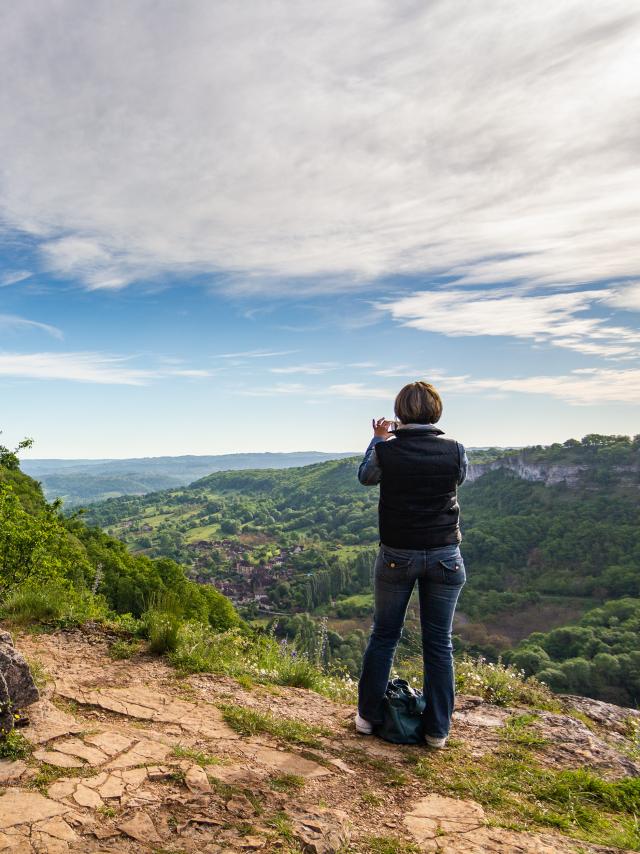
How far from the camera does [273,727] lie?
392cm

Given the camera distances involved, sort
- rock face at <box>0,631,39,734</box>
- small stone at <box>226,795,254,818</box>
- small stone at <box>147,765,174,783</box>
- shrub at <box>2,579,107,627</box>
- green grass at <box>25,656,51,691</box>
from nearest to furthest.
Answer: small stone at <box>226,795,254,818</box> < small stone at <box>147,765,174,783</box> < rock face at <box>0,631,39,734</box> < green grass at <box>25,656,51,691</box> < shrub at <box>2,579,107,627</box>

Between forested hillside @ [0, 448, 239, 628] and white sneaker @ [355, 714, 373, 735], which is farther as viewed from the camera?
forested hillside @ [0, 448, 239, 628]

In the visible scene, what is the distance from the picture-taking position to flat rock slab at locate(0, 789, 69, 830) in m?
2.34

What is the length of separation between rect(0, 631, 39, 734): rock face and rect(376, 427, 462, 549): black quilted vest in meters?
3.05

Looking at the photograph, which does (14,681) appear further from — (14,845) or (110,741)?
(14,845)

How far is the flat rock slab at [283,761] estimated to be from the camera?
3262 millimetres

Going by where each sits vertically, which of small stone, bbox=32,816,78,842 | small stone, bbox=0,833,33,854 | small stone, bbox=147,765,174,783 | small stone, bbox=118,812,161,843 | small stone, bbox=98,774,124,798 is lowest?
small stone, bbox=147,765,174,783

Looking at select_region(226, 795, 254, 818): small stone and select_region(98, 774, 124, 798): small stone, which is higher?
select_region(98, 774, 124, 798): small stone

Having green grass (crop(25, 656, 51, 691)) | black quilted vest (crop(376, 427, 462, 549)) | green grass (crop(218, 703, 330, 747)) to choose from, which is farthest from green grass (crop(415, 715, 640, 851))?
green grass (crop(25, 656, 51, 691))

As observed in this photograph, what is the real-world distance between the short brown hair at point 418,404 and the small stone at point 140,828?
3064 mm

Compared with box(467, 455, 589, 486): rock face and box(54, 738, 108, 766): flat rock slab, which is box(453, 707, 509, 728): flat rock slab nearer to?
box(54, 738, 108, 766): flat rock slab

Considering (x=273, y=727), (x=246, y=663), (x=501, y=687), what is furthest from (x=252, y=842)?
(x=501, y=687)

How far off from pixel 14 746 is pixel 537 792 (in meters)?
3.56

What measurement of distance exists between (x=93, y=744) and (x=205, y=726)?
2.97 ft
